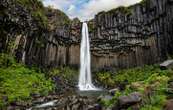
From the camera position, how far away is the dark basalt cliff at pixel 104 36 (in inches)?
1525

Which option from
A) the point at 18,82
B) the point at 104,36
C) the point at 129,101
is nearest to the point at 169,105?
the point at 129,101

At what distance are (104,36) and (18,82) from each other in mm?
23291

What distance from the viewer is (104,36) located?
48.0 metres

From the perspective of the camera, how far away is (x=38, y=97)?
2639cm

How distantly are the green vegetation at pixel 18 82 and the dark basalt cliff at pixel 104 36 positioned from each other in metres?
2.87

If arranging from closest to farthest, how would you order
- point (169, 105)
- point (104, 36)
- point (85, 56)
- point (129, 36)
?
point (169, 105) < point (129, 36) < point (104, 36) < point (85, 56)

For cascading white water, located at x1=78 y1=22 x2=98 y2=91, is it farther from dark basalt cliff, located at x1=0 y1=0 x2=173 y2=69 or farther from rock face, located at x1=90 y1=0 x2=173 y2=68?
rock face, located at x1=90 y1=0 x2=173 y2=68

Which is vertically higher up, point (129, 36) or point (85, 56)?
point (129, 36)

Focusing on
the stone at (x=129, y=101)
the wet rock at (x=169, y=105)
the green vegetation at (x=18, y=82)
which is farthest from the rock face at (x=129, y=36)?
the wet rock at (x=169, y=105)

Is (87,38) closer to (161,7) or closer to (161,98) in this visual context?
(161,7)

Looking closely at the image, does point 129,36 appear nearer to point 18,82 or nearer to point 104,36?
point 104,36

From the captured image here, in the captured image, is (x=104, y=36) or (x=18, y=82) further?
(x=104, y=36)

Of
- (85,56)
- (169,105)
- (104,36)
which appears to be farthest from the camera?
(85,56)

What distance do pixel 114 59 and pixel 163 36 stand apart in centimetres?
1093
